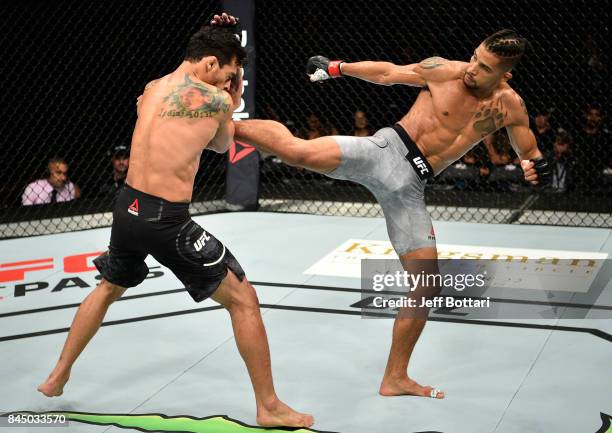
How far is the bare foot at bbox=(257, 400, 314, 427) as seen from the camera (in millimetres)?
2568

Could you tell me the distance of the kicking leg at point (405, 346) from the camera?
9.25 feet

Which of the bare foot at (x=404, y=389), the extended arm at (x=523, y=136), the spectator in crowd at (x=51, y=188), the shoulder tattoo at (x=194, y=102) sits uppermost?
the shoulder tattoo at (x=194, y=102)

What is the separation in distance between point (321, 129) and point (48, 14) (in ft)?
8.00

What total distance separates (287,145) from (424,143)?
1.80ft

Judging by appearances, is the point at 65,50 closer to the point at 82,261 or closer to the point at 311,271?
the point at 82,261

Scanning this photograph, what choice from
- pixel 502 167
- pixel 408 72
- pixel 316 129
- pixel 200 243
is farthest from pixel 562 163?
pixel 200 243

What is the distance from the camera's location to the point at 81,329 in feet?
8.85

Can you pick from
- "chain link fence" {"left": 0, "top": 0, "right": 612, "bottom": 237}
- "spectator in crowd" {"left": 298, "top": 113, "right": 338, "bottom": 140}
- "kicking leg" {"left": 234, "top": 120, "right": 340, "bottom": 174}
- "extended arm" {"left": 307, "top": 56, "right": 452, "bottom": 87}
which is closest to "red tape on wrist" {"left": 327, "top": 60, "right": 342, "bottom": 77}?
"extended arm" {"left": 307, "top": 56, "right": 452, "bottom": 87}

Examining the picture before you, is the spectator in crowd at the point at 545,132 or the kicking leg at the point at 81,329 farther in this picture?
the spectator in crowd at the point at 545,132

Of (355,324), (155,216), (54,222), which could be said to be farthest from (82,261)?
(155,216)

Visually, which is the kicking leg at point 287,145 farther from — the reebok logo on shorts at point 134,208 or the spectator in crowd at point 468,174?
the spectator in crowd at point 468,174

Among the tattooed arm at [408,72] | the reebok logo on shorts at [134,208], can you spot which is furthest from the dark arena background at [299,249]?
the tattooed arm at [408,72]

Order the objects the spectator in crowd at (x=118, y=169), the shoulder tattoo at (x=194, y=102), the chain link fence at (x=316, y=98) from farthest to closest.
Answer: the spectator in crowd at (x=118, y=169), the chain link fence at (x=316, y=98), the shoulder tattoo at (x=194, y=102)

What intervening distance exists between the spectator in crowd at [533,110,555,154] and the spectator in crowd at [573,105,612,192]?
20 centimetres
